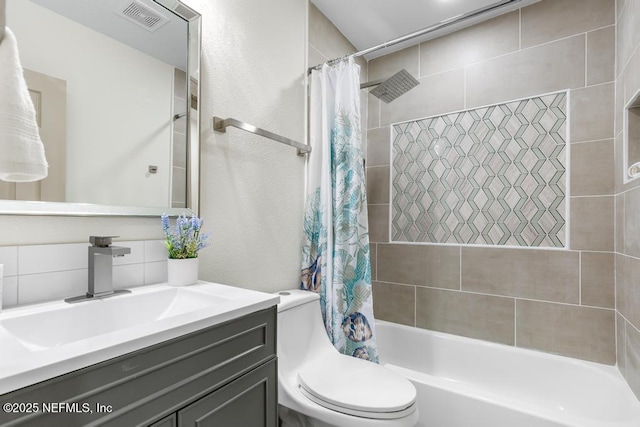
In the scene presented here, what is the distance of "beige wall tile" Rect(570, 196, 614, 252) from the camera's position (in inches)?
67.1

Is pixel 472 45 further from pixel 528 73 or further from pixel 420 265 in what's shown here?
pixel 420 265

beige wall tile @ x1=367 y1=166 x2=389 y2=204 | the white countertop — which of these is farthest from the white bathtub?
the white countertop

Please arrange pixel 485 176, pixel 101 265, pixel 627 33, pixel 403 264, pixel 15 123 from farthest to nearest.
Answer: pixel 403 264 → pixel 485 176 → pixel 627 33 → pixel 101 265 → pixel 15 123

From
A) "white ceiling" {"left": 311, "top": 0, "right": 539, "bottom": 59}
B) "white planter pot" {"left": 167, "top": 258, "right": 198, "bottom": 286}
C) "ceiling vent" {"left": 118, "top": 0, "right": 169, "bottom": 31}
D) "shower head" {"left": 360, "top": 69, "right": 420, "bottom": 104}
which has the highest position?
"white ceiling" {"left": 311, "top": 0, "right": 539, "bottom": 59}

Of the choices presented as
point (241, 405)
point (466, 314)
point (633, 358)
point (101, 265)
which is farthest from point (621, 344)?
point (101, 265)

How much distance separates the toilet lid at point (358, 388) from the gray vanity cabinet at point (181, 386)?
302 mm

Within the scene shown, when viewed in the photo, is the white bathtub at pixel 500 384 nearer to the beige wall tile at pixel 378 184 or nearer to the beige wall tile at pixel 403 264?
the beige wall tile at pixel 403 264

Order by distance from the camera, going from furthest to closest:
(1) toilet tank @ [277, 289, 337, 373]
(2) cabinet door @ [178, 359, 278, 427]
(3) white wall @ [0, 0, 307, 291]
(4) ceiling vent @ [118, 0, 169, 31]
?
1. (1) toilet tank @ [277, 289, 337, 373]
2. (3) white wall @ [0, 0, 307, 291]
3. (4) ceiling vent @ [118, 0, 169, 31]
4. (2) cabinet door @ [178, 359, 278, 427]

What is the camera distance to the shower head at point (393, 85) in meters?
1.79

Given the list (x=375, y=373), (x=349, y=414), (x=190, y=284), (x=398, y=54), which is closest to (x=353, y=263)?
(x=375, y=373)

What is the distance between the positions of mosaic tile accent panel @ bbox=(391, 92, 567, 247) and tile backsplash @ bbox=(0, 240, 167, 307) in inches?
69.5

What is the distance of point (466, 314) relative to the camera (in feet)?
6.82

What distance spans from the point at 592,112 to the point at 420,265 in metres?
1.30

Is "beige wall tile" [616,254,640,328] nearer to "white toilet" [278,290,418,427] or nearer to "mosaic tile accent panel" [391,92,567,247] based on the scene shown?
"mosaic tile accent panel" [391,92,567,247]
